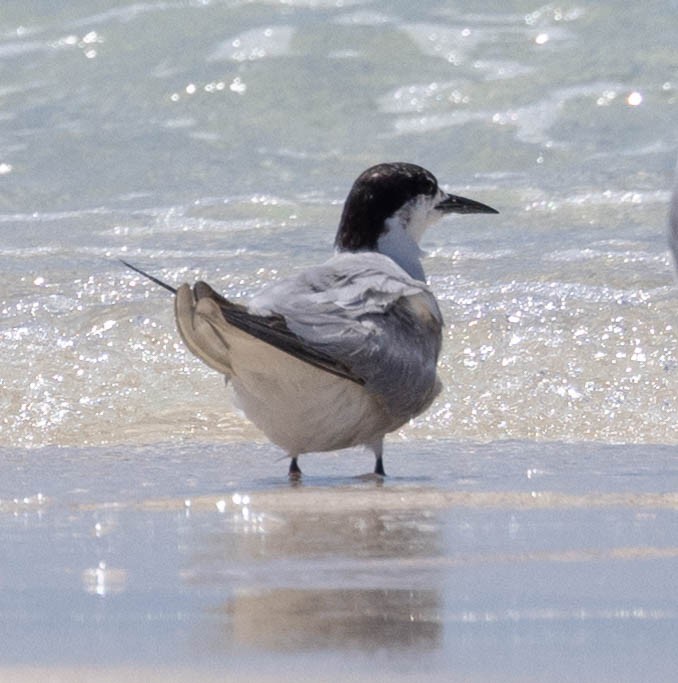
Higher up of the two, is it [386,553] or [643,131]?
[386,553]

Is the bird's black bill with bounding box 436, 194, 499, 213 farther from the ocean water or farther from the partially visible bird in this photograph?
the partially visible bird

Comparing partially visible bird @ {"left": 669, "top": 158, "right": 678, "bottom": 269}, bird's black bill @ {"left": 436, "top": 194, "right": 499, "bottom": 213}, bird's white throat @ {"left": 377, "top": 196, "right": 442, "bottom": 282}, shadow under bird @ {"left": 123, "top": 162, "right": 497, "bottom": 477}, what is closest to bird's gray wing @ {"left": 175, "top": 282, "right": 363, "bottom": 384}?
shadow under bird @ {"left": 123, "top": 162, "right": 497, "bottom": 477}

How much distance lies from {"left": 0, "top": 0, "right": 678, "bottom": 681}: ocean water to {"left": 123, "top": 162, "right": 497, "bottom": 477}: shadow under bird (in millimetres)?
185

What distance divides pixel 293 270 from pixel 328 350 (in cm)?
372

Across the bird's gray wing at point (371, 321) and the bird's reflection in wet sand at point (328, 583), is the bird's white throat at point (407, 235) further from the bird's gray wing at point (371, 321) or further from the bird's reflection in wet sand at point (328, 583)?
the bird's reflection in wet sand at point (328, 583)

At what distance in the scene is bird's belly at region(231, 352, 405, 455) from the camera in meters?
4.42

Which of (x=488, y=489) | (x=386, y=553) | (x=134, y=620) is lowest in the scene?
(x=488, y=489)

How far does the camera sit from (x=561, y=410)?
569cm

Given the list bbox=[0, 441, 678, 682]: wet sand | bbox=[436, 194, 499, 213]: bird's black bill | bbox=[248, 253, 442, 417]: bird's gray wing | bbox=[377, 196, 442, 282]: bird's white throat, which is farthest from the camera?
bbox=[436, 194, 499, 213]: bird's black bill

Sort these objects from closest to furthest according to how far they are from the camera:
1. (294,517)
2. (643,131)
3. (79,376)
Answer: (294,517)
(79,376)
(643,131)

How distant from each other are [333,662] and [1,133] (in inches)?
366

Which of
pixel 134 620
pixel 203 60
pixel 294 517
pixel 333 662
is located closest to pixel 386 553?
pixel 294 517

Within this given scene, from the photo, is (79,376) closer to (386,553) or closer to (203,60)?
(386,553)

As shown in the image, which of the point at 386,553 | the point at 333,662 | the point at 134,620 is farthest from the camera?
the point at 386,553
